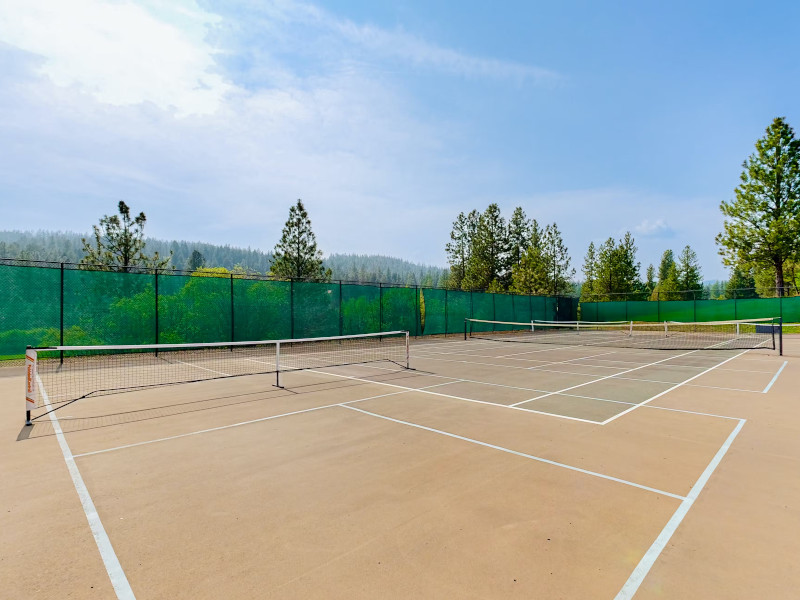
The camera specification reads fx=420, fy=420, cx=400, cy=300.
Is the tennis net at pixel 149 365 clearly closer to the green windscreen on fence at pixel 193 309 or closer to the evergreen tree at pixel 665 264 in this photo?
the green windscreen on fence at pixel 193 309

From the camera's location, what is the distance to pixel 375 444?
5.66m

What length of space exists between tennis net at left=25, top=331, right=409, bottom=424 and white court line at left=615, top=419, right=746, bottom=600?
301 inches

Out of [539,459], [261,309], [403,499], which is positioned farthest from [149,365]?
[539,459]

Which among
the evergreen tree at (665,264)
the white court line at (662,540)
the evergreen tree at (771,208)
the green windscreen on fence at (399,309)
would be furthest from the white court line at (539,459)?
the evergreen tree at (665,264)

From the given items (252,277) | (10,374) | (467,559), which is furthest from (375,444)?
(252,277)

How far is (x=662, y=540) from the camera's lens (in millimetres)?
3305

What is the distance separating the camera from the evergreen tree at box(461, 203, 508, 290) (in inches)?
2255

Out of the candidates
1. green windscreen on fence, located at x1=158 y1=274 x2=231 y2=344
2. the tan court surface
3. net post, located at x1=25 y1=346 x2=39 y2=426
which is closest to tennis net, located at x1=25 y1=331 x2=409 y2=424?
net post, located at x1=25 y1=346 x2=39 y2=426

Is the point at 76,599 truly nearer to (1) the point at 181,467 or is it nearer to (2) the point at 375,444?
(1) the point at 181,467

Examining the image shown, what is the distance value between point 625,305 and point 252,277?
35669 mm

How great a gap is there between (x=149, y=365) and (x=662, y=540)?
15653mm

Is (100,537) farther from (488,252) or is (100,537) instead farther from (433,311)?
(488,252)

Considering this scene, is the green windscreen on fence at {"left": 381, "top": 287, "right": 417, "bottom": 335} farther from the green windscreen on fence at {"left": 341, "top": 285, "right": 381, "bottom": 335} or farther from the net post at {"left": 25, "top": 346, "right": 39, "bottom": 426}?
the net post at {"left": 25, "top": 346, "right": 39, "bottom": 426}

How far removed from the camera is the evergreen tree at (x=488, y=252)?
5728cm
